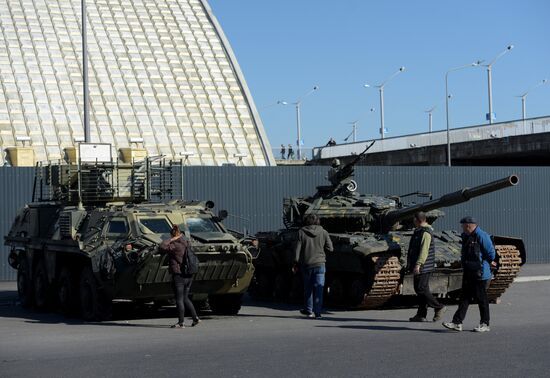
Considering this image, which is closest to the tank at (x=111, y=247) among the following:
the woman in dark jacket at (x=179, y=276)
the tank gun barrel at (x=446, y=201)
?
the woman in dark jacket at (x=179, y=276)

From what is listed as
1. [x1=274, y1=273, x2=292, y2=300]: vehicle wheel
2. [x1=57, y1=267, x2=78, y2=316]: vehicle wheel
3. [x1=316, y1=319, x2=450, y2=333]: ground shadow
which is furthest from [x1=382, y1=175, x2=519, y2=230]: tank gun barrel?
[x1=57, y1=267, x2=78, y2=316]: vehicle wheel

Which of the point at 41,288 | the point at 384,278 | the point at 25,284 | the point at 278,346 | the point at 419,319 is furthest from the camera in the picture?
the point at 25,284

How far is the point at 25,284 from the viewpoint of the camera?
68.2 ft

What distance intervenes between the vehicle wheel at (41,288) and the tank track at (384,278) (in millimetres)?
5793

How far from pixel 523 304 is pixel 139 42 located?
3641cm

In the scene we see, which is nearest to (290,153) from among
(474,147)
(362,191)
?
(474,147)

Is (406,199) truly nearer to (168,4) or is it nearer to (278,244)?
(278,244)

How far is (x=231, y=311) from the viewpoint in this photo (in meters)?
18.7

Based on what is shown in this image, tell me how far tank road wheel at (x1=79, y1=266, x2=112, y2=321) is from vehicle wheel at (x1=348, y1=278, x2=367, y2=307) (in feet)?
14.4

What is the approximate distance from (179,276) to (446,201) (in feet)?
18.9

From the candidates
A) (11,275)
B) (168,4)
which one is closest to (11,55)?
(168,4)

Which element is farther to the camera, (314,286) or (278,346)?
(314,286)

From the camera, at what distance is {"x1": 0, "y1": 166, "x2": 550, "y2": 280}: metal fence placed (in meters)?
27.4

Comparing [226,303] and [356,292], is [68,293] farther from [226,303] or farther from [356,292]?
[356,292]
